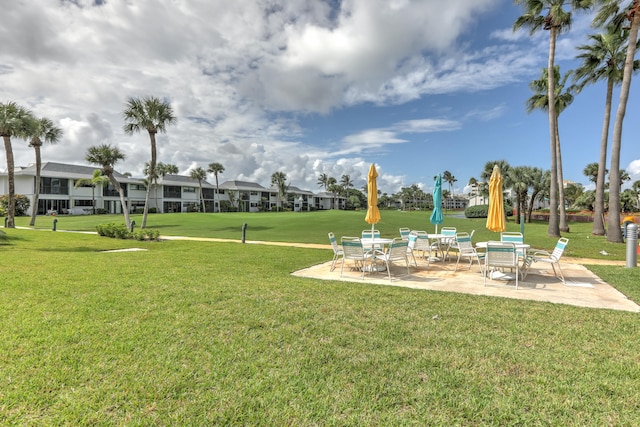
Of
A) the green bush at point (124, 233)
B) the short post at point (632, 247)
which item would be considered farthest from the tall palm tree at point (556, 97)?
the green bush at point (124, 233)

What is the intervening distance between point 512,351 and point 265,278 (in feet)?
17.0

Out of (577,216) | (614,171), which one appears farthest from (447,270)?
(577,216)

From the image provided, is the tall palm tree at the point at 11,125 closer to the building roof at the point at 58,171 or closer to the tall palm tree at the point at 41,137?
the tall palm tree at the point at 41,137

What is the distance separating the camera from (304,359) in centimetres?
356

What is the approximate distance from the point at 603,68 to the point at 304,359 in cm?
2707

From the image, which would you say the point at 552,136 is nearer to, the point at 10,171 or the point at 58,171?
the point at 10,171

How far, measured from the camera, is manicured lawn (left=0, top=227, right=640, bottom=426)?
2723 mm

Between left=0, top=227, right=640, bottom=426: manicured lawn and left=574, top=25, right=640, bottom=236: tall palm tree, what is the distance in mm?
19400

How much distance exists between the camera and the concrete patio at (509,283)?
6207 mm

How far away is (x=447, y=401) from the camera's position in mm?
2883

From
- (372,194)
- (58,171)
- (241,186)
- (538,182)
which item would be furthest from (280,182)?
(372,194)

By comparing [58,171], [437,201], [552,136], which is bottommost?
[437,201]

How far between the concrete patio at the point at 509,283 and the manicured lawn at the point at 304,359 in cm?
80

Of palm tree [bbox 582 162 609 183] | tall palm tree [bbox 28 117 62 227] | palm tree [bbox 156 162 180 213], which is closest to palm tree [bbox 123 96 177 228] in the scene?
tall palm tree [bbox 28 117 62 227]
